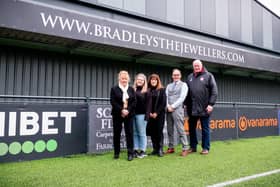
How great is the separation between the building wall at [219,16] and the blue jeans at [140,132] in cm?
447

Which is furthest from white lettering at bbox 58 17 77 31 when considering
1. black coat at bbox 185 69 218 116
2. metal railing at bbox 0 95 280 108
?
black coat at bbox 185 69 218 116

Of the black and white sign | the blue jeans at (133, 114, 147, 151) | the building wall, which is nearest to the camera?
the blue jeans at (133, 114, 147, 151)

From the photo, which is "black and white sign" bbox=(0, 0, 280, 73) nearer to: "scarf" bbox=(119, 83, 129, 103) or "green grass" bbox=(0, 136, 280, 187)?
"scarf" bbox=(119, 83, 129, 103)

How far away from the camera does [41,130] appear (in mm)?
4652

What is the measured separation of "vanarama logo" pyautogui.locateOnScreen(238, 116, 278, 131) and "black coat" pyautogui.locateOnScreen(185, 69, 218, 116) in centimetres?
351

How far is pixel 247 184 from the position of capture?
2.96 m

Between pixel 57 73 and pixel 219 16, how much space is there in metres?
7.69

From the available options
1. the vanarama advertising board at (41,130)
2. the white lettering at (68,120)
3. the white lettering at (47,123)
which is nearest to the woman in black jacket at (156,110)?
the vanarama advertising board at (41,130)

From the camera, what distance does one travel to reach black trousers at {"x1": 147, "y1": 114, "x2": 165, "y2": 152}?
480cm

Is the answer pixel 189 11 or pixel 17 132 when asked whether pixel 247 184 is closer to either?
pixel 17 132

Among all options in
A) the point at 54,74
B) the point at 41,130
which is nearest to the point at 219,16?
the point at 54,74

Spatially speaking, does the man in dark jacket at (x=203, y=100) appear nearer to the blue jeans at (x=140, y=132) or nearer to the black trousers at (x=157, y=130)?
the black trousers at (x=157, y=130)

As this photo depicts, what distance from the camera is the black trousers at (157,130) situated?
4805 millimetres

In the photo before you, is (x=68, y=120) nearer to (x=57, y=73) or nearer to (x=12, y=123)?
(x=12, y=123)
